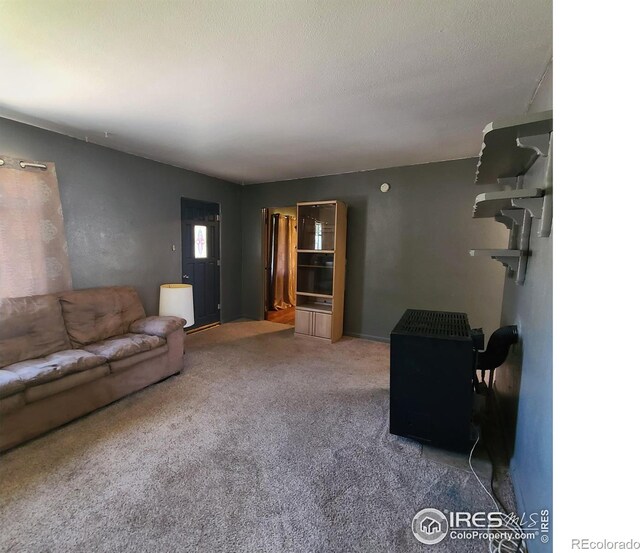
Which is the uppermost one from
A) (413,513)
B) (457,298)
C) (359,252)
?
(359,252)

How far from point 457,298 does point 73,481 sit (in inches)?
152

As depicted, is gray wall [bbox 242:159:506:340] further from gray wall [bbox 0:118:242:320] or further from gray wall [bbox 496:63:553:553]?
gray wall [bbox 0:118:242:320]

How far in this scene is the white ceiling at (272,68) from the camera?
4.47 feet

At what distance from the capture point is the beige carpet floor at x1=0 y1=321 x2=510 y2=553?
4.46ft

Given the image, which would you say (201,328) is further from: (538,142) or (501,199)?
(538,142)

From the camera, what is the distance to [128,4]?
1318mm

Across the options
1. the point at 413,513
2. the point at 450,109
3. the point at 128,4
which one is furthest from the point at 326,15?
the point at 413,513

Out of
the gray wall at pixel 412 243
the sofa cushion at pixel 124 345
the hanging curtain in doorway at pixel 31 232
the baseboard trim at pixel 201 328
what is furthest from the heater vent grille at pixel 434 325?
the baseboard trim at pixel 201 328

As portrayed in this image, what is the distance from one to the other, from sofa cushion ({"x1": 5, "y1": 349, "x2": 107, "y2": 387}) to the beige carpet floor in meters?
0.41

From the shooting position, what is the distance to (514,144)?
147cm

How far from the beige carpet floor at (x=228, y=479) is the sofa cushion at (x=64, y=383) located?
30 centimetres

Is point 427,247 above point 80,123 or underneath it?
underneath

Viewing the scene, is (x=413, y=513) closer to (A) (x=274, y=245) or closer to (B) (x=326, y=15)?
(B) (x=326, y=15)

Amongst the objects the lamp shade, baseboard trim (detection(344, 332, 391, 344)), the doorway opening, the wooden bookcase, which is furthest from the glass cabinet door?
the lamp shade
